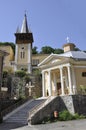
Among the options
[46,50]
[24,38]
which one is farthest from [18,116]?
[46,50]

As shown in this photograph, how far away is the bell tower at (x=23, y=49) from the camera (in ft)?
161

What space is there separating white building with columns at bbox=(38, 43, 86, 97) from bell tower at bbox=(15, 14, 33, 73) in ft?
65.9

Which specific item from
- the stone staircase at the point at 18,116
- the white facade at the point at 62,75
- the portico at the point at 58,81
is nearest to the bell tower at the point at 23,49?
the portico at the point at 58,81

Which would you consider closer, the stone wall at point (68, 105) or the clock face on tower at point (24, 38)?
the stone wall at point (68, 105)

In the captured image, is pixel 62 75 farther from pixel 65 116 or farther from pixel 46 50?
pixel 46 50

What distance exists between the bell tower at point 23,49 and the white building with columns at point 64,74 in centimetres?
2007

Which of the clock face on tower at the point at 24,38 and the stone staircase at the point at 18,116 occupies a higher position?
the clock face on tower at the point at 24,38

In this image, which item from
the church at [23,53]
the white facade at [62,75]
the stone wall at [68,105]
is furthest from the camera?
the church at [23,53]

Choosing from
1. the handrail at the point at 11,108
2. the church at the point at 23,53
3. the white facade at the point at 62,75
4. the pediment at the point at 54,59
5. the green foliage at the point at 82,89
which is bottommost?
the handrail at the point at 11,108

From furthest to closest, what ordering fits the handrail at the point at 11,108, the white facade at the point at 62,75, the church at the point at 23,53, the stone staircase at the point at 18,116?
the church at the point at 23,53 → the white facade at the point at 62,75 → the handrail at the point at 11,108 → the stone staircase at the point at 18,116

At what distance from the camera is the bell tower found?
49.0 metres

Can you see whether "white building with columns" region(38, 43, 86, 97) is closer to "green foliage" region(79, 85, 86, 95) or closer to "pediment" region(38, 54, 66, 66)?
"pediment" region(38, 54, 66, 66)

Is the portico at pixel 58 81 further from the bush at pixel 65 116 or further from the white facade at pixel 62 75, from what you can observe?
the bush at pixel 65 116

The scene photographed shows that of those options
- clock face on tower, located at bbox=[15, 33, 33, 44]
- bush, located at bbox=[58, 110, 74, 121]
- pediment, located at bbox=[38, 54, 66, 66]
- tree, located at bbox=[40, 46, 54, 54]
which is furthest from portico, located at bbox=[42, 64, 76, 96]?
tree, located at bbox=[40, 46, 54, 54]
